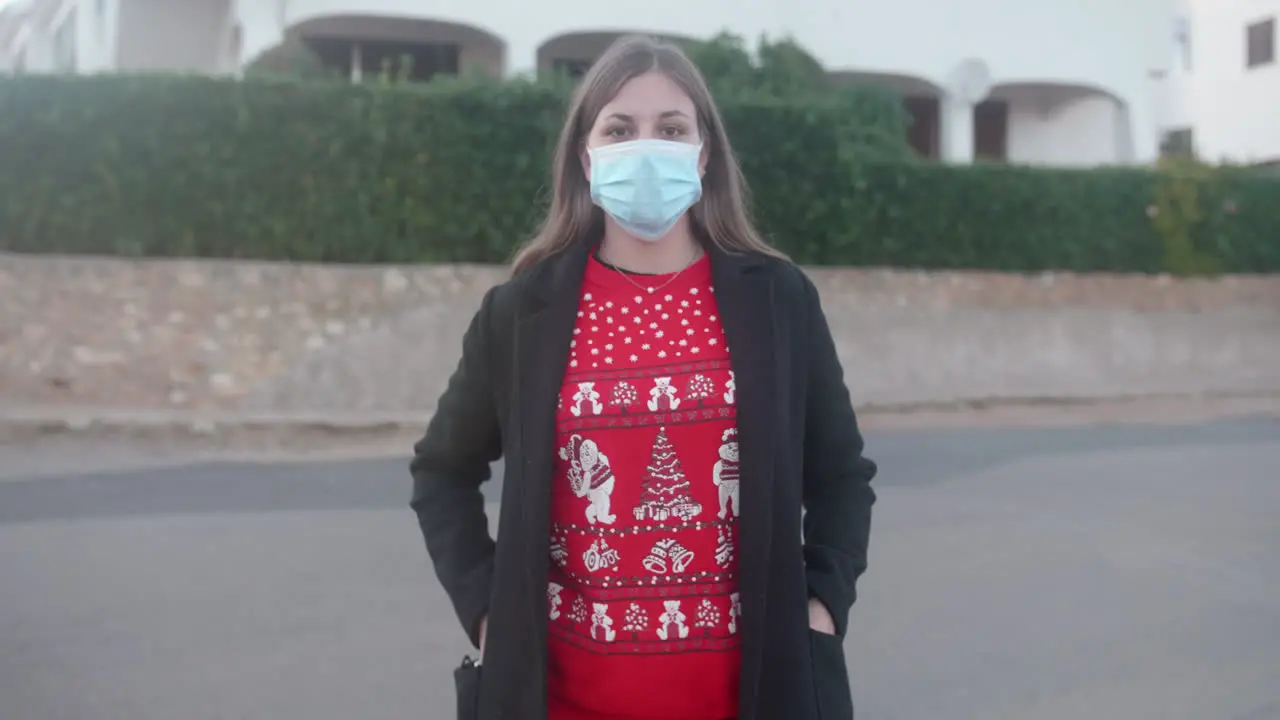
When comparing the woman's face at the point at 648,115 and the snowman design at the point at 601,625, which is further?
the woman's face at the point at 648,115

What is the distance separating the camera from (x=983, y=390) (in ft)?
47.9

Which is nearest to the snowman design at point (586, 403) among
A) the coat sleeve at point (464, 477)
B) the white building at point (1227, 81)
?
the coat sleeve at point (464, 477)

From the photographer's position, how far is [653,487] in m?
1.85

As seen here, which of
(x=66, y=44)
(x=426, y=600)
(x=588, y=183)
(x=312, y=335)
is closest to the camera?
(x=588, y=183)

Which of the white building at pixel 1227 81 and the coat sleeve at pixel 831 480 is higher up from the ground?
the white building at pixel 1227 81

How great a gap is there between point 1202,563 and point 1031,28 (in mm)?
16134

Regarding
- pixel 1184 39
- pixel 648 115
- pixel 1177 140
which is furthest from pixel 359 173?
pixel 1184 39

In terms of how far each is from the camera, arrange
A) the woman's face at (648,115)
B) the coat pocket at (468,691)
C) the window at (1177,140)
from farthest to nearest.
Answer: the window at (1177,140), the woman's face at (648,115), the coat pocket at (468,691)

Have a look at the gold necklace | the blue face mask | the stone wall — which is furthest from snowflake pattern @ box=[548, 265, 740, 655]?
the stone wall

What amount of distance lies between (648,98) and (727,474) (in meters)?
0.69

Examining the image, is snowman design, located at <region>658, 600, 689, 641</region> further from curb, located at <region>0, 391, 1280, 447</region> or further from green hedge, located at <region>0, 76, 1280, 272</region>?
curb, located at <region>0, 391, 1280, 447</region>

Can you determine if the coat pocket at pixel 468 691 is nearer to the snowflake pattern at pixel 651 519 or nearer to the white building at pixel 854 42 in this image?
the snowflake pattern at pixel 651 519

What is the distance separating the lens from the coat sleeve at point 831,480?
6.57 feet

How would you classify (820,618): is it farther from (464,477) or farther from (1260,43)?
(1260,43)
